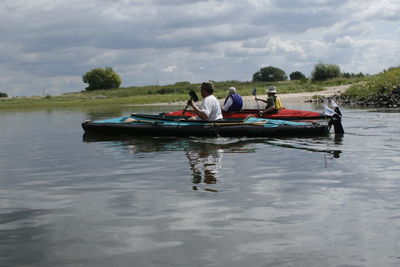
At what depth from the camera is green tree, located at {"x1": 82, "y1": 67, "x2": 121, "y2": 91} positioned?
331ft

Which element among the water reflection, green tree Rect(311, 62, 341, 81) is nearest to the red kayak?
the water reflection

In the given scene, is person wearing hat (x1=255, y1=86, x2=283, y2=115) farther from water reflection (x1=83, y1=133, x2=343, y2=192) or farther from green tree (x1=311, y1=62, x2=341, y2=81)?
green tree (x1=311, y1=62, x2=341, y2=81)

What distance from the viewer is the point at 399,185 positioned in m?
7.42

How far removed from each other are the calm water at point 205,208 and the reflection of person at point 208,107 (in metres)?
1.84

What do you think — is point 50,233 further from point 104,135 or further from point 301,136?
point 104,135

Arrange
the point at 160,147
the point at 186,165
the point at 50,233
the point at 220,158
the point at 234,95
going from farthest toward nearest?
the point at 234,95
the point at 160,147
the point at 220,158
the point at 186,165
the point at 50,233

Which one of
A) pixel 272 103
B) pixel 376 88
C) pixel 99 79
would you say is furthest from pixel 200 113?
pixel 99 79

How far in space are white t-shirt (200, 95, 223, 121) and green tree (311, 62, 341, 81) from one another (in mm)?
48803

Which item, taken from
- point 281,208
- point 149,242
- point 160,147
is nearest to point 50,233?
point 149,242

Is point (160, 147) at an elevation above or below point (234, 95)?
below

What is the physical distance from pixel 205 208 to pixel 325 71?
56651 millimetres

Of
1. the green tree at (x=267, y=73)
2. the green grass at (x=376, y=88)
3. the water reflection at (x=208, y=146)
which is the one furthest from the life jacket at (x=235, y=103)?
the green tree at (x=267, y=73)

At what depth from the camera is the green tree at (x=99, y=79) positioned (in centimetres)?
10088

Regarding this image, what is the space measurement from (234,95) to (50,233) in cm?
1113
